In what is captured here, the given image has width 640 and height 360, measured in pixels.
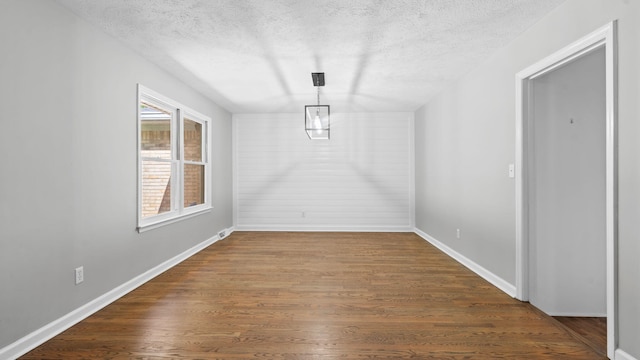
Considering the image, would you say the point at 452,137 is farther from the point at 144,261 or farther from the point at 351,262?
the point at 144,261

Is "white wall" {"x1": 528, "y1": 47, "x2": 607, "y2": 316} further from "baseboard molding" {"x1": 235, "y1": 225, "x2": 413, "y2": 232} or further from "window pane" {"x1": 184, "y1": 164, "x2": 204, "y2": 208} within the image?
"window pane" {"x1": 184, "y1": 164, "x2": 204, "y2": 208}

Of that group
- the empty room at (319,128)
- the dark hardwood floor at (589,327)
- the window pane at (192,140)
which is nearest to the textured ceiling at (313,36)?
the empty room at (319,128)

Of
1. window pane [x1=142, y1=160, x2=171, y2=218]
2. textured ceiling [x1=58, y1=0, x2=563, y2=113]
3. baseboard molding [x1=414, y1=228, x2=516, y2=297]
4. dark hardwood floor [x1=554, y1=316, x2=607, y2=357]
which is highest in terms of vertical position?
textured ceiling [x1=58, y1=0, x2=563, y2=113]

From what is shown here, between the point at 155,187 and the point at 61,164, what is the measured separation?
1.45m

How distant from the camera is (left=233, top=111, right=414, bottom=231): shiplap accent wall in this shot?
242 inches

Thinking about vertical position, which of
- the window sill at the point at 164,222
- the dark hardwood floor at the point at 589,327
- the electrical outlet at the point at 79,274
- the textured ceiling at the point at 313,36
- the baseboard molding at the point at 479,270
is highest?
the textured ceiling at the point at 313,36

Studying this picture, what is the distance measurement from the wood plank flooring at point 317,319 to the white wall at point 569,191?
A: 417 millimetres

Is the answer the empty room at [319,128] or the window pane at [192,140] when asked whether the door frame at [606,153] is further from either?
the window pane at [192,140]

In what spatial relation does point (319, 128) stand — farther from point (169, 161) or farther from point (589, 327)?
point (589, 327)

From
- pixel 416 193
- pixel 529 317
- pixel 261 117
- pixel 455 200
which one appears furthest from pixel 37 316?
pixel 416 193

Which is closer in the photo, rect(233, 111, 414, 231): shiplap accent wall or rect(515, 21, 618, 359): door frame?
rect(515, 21, 618, 359): door frame

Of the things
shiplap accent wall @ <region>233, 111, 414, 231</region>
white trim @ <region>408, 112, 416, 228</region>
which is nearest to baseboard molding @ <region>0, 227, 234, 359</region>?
shiplap accent wall @ <region>233, 111, 414, 231</region>

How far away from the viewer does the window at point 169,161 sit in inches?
134

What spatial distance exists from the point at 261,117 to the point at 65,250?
4.42m
